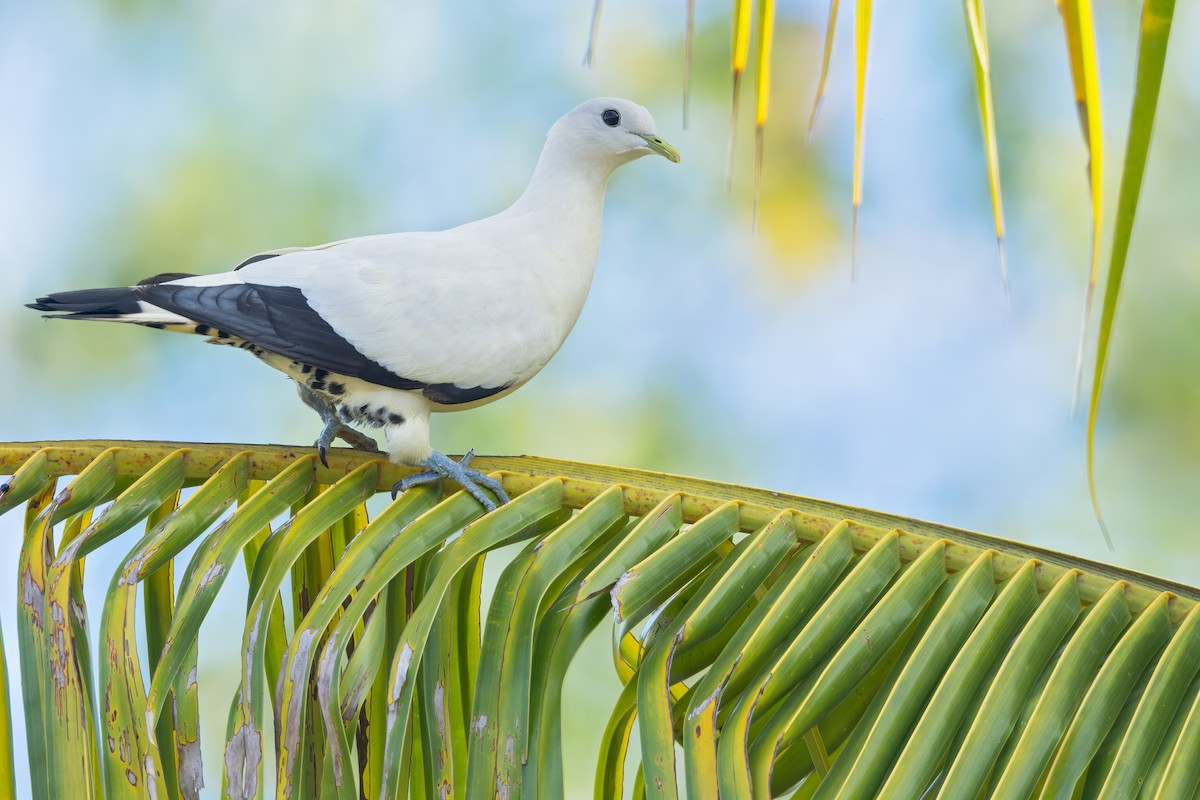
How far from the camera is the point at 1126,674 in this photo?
1148mm

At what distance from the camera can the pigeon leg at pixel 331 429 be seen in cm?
196

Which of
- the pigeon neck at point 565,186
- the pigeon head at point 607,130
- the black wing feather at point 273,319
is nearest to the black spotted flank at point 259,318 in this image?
the black wing feather at point 273,319

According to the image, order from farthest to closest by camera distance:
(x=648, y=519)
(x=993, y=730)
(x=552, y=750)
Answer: (x=648, y=519) < (x=552, y=750) < (x=993, y=730)

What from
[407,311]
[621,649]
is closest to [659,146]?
[407,311]

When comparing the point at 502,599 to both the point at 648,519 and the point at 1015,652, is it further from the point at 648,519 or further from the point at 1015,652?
the point at 1015,652

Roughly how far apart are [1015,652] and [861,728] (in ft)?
0.61

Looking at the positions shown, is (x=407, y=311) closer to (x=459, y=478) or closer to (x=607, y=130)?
(x=459, y=478)

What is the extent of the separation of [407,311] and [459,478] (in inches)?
13.4

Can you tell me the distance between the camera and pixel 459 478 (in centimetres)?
157

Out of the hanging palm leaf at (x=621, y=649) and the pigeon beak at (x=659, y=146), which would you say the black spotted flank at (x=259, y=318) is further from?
the pigeon beak at (x=659, y=146)

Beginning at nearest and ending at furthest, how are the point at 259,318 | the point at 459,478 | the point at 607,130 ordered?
the point at 459,478 < the point at 259,318 < the point at 607,130

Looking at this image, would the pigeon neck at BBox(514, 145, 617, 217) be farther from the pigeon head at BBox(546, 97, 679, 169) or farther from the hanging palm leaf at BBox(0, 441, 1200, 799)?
the hanging palm leaf at BBox(0, 441, 1200, 799)

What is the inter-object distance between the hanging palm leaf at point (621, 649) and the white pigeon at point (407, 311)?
0.23 meters

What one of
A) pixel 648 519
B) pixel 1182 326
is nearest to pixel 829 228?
pixel 1182 326
